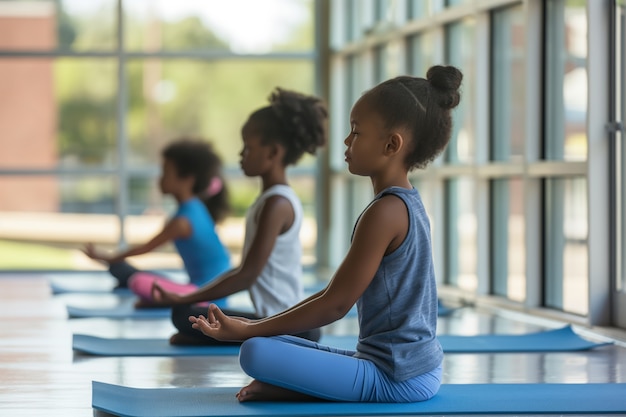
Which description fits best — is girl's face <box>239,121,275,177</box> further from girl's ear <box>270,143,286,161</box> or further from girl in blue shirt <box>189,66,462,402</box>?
girl in blue shirt <box>189,66,462,402</box>

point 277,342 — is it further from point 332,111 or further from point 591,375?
point 332,111

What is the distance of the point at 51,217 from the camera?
8.71 m

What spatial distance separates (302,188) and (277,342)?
6.01 meters

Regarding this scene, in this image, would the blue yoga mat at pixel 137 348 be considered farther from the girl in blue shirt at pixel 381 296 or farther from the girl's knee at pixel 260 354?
the girl's knee at pixel 260 354

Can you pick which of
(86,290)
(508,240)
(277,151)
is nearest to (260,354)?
(277,151)

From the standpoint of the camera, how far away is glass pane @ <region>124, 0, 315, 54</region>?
8633 millimetres

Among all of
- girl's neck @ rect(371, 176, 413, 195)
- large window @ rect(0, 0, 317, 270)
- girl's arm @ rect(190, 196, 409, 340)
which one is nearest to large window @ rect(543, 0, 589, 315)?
girl's neck @ rect(371, 176, 413, 195)

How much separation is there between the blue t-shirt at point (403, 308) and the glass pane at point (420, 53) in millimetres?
3826

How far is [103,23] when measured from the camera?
8492mm

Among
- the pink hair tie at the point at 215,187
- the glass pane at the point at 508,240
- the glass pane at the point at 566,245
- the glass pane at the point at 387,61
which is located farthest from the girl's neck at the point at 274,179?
the glass pane at the point at 387,61

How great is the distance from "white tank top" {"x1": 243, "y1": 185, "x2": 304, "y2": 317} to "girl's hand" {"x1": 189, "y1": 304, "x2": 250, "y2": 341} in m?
1.33

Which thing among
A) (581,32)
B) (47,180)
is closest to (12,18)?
(47,180)

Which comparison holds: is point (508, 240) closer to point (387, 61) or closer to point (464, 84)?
point (464, 84)

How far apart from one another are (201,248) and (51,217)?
12.0 ft
